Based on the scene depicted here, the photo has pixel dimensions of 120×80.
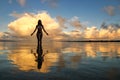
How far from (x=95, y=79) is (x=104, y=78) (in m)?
0.41

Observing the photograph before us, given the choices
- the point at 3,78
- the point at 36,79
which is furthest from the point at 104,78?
the point at 3,78

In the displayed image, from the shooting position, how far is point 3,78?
757cm

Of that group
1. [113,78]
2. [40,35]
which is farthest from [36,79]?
[40,35]

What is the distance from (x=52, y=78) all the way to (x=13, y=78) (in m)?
1.41

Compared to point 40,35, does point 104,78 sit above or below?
below

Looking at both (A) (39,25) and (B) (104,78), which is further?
(A) (39,25)

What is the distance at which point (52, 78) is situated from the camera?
25.0 feet

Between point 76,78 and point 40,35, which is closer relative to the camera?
point 76,78

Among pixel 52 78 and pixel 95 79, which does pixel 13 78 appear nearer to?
pixel 52 78

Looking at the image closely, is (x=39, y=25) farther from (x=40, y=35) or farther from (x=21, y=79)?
(x=21, y=79)

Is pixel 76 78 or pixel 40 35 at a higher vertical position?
pixel 40 35

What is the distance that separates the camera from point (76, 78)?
25.5ft

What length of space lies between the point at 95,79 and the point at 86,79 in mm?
327

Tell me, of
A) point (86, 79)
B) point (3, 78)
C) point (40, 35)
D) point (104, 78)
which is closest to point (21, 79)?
point (3, 78)
